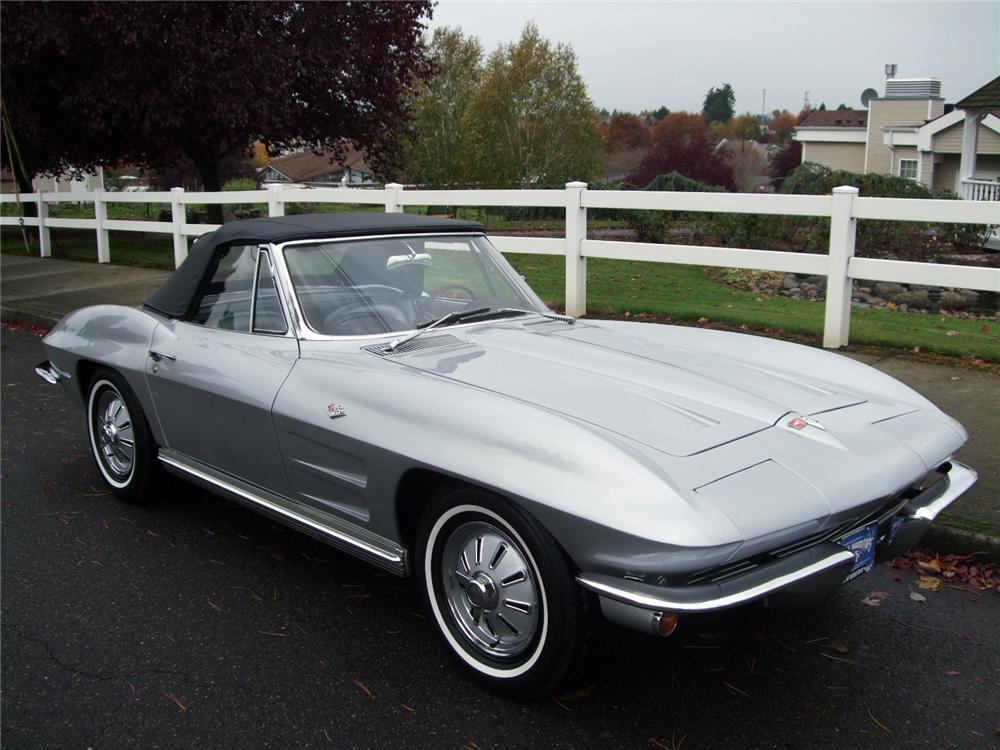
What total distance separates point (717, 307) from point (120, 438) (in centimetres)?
665

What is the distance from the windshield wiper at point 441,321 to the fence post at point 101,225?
43.3 ft

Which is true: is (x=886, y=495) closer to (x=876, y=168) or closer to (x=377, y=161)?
(x=377, y=161)

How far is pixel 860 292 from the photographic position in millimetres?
13938

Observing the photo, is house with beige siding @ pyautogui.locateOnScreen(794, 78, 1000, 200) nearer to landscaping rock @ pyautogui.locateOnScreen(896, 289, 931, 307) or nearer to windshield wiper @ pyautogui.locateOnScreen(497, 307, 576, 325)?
landscaping rock @ pyautogui.locateOnScreen(896, 289, 931, 307)

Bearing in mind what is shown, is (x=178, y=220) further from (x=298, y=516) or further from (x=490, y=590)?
(x=490, y=590)

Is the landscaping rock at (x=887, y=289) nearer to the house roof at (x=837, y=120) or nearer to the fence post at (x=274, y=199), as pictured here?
the fence post at (x=274, y=199)

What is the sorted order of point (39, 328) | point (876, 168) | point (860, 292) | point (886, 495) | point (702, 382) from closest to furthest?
1. point (886, 495)
2. point (702, 382)
3. point (39, 328)
4. point (860, 292)
5. point (876, 168)

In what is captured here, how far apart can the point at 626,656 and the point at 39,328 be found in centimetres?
976

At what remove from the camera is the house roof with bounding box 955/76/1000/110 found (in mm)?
25639

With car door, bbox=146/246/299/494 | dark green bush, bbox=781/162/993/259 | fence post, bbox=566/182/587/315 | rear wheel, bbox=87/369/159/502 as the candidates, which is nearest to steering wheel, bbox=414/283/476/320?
car door, bbox=146/246/299/494

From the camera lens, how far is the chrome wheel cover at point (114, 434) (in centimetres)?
479

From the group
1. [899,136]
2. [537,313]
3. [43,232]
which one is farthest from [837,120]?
[537,313]

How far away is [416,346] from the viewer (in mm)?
3797

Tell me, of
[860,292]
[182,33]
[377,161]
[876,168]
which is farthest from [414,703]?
[876,168]
